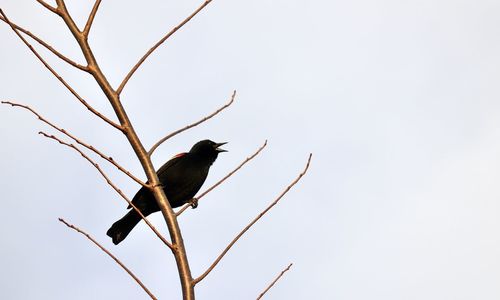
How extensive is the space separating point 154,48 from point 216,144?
5577 mm

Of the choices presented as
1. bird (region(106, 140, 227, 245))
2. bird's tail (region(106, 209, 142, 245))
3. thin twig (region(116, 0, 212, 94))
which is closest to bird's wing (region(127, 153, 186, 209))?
bird (region(106, 140, 227, 245))

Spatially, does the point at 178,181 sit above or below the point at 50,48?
above

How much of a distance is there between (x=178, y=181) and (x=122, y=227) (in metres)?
1.23

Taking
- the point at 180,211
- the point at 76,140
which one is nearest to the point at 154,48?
the point at 76,140

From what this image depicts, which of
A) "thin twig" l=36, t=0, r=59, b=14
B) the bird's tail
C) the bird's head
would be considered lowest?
"thin twig" l=36, t=0, r=59, b=14

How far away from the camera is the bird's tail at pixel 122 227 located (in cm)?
888

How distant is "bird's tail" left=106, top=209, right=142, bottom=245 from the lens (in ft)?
29.1

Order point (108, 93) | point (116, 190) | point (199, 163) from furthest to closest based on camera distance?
1. point (199, 163)
2. point (108, 93)
3. point (116, 190)

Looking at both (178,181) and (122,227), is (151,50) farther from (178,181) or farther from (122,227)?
(122,227)

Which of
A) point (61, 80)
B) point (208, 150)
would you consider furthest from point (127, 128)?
point (208, 150)

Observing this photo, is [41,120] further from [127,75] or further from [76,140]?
[127,75]

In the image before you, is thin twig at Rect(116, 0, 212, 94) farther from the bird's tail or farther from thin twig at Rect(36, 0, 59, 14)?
the bird's tail

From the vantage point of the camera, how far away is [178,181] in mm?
8336

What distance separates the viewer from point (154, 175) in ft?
11.5
